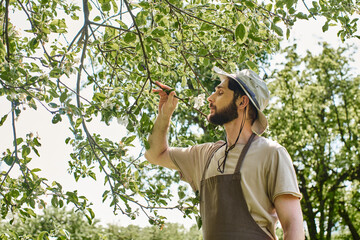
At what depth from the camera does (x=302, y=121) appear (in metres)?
12.9

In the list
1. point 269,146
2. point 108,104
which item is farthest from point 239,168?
point 108,104

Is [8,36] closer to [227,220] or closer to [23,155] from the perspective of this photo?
[23,155]

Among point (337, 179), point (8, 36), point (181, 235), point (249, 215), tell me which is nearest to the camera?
point (249, 215)

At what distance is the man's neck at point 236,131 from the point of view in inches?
86.7

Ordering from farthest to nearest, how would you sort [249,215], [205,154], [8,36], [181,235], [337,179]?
[181,235] → [337,179] → [8,36] → [205,154] → [249,215]

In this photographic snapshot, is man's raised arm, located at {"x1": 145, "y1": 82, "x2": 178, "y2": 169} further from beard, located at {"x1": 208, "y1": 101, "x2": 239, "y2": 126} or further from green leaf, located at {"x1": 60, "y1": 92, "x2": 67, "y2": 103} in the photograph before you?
green leaf, located at {"x1": 60, "y1": 92, "x2": 67, "y2": 103}

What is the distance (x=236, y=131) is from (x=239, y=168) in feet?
0.94

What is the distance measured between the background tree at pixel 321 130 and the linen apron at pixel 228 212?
10.6 meters

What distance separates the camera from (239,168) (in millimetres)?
1996

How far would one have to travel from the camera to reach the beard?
7.34ft

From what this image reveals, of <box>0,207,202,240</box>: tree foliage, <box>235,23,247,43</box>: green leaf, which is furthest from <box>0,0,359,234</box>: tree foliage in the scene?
<box>0,207,202,240</box>: tree foliage

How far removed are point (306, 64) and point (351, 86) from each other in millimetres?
1693

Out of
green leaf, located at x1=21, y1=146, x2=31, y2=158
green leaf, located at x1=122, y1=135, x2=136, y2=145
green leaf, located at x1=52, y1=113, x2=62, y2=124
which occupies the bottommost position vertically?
green leaf, located at x1=52, y1=113, x2=62, y2=124

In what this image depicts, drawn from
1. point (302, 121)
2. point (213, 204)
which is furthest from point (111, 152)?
point (302, 121)
